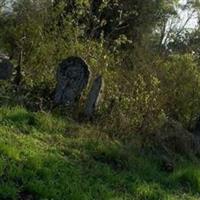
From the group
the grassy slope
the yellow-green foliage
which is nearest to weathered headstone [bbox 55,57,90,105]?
the grassy slope

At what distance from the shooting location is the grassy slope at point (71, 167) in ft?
29.9

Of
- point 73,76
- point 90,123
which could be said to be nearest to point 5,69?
point 73,76

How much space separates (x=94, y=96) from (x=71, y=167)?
4.39 m

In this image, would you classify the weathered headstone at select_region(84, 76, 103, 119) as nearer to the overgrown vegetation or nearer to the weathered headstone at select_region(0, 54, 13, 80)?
the overgrown vegetation

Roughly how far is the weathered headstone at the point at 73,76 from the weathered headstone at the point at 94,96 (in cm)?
35

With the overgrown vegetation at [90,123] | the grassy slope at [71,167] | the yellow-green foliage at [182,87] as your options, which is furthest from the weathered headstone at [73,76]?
the yellow-green foliage at [182,87]

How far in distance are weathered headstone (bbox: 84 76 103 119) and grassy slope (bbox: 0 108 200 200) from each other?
94 cm

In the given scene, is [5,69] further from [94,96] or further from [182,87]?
[182,87]

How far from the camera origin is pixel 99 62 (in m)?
17.0

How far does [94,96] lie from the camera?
1479 centimetres

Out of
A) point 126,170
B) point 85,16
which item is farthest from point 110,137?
point 85,16

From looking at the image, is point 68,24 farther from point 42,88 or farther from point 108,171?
point 108,171

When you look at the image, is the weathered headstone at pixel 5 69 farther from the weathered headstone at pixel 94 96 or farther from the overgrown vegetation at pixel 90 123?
the weathered headstone at pixel 94 96

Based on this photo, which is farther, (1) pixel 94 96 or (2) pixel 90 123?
(1) pixel 94 96
